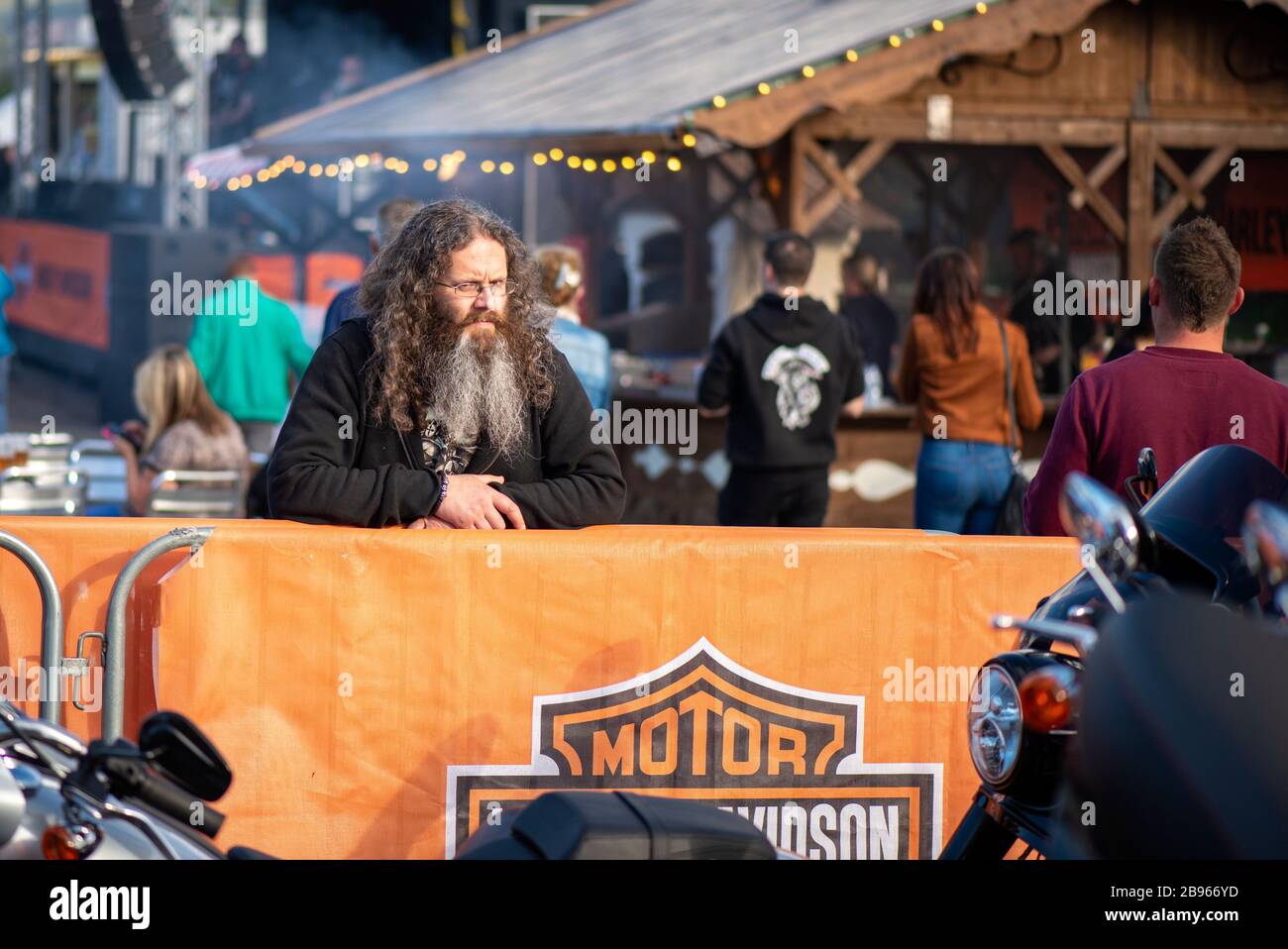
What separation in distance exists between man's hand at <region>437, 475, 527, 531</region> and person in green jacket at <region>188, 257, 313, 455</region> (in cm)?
622

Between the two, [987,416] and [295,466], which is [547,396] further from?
[987,416]

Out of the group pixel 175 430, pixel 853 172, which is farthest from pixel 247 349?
pixel 853 172

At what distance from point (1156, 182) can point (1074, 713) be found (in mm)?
14218

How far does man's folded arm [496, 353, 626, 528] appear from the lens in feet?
14.4

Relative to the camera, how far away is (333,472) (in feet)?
14.0

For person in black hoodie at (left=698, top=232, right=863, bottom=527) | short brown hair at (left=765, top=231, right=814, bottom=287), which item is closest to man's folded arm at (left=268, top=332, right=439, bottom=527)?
person in black hoodie at (left=698, top=232, right=863, bottom=527)

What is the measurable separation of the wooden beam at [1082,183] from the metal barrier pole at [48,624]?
938 centimetres

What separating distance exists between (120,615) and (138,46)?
60.7 feet

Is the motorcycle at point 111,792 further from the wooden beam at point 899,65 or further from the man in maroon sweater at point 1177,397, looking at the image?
the wooden beam at point 899,65

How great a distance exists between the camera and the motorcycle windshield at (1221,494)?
2.78 metres

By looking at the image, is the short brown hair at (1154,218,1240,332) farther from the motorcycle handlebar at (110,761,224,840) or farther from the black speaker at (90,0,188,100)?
the black speaker at (90,0,188,100)

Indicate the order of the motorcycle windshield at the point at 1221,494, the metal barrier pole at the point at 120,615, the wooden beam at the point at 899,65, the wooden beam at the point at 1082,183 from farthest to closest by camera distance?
the wooden beam at the point at 1082,183, the wooden beam at the point at 899,65, the metal barrier pole at the point at 120,615, the motorcycle windshield at the point at 1221,494

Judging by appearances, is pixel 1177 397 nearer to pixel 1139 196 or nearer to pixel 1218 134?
pixel 1139 196

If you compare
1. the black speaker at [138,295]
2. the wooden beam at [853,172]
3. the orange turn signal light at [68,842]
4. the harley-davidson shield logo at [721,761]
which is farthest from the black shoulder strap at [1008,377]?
the black speaker at [138,295]
